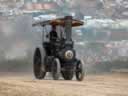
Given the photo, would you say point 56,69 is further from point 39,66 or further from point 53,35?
point 39,66

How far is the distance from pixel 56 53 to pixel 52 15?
16.0m

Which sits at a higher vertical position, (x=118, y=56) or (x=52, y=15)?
(x=52, y=15)

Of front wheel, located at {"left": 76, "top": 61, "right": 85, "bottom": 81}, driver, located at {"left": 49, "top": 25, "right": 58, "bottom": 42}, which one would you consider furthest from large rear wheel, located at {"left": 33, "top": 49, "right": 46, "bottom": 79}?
front wheel, located at {"left": 76, "top": 61, "right": 85, "bottom": 81}

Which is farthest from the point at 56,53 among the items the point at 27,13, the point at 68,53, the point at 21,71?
the point at 27,13

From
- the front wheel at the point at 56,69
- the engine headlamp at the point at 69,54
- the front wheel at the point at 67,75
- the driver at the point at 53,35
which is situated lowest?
the front wheel at the point at 67,75

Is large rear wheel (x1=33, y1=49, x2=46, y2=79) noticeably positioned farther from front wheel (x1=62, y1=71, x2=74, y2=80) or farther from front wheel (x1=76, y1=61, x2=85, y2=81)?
front wheel (x1=76, y1=61, x2=85, y2=81)

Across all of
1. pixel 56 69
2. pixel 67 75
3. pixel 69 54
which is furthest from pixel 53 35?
pixel 67 75

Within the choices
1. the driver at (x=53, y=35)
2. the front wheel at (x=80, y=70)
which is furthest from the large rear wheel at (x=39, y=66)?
the front wheel at (x=80, y=70)

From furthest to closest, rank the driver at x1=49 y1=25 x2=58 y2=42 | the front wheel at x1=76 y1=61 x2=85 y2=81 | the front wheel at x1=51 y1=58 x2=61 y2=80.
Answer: the driver at x1=49 y1=25 x2=58 y2=42 < the front wheel at x1=76 y1=61 x2=85 y2=81 < the front wheel at x1=51 y1=58 x2=61 y2=80

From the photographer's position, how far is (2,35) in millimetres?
35188

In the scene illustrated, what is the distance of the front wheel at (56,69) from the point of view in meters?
20.5

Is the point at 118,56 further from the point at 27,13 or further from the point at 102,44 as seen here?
the point at 27,13

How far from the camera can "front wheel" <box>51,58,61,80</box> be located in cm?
2055

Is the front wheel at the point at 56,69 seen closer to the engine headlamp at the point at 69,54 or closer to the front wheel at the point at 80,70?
the engine headlamp at the point at 69,54
